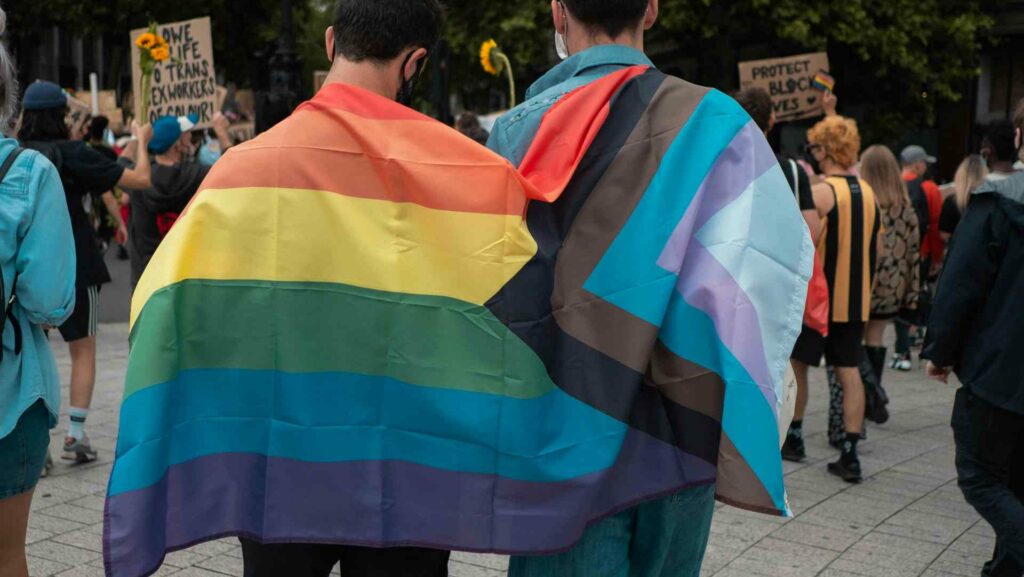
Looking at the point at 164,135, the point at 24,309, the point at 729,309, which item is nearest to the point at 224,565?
the point at 24,309

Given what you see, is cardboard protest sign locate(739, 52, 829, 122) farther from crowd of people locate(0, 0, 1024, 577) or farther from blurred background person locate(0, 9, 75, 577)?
blurred background person locate(0, 9, 75, 577)

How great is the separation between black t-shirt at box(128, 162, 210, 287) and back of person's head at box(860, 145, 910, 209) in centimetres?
432

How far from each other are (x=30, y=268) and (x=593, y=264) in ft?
5.65

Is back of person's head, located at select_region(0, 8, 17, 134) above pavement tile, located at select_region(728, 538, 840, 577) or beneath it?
above

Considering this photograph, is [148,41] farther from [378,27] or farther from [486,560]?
[378,27]

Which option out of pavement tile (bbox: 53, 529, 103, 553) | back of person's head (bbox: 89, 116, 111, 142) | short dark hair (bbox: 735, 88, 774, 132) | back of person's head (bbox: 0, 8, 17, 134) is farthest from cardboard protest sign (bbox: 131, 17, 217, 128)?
back of person's head (bbox: 0, 8, 17, 134)

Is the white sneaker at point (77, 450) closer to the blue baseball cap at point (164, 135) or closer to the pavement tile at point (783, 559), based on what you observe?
the blue baseball cap at point (164, 135)

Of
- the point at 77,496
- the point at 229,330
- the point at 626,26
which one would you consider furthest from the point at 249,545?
the point at 77,496

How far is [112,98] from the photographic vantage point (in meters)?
22.2

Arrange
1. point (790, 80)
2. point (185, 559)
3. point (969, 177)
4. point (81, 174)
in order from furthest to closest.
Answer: point (790, 80)
point (969, 177)
point (81, 174)
point (185, 559)

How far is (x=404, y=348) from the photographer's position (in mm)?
2398

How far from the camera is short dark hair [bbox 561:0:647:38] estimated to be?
2.67 meters

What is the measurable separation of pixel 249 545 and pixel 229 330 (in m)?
0.50

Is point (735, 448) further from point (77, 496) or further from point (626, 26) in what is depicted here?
point (77, 496)
